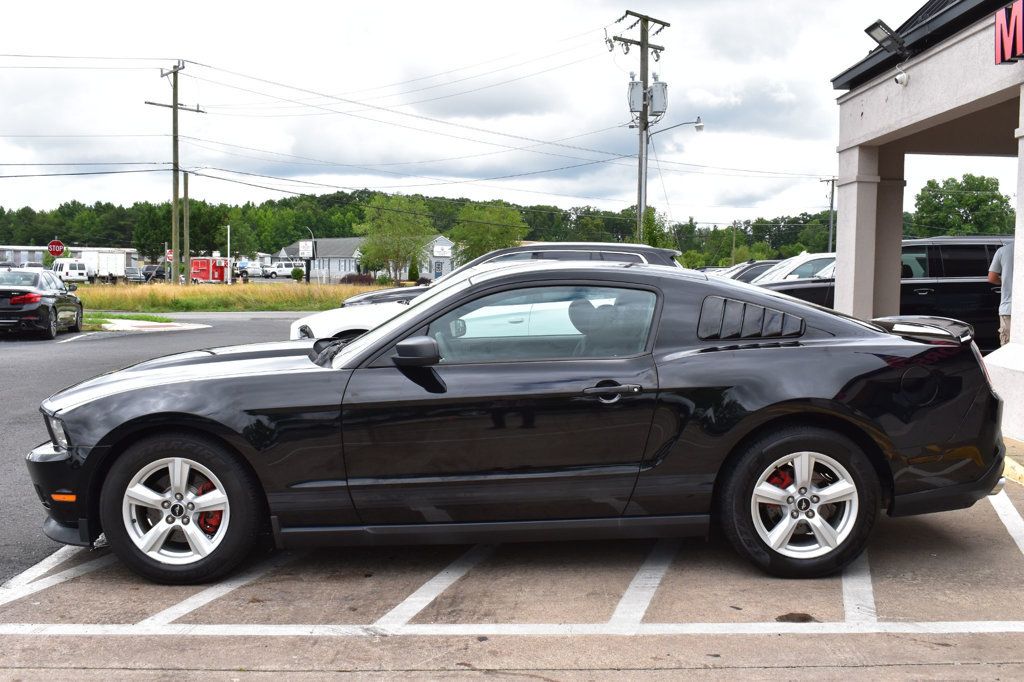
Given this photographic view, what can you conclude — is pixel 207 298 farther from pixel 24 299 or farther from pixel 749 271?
pixel 749 271

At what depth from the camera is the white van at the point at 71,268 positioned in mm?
71150

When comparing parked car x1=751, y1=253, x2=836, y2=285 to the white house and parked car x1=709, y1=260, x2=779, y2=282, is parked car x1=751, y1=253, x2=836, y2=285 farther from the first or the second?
the white house

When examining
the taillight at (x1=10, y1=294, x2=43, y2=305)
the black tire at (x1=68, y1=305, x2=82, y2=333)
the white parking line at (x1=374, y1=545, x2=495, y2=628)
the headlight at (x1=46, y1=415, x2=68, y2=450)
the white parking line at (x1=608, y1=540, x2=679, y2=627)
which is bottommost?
the white parking line at (x1=374, y1=545, x2=495, y2=628)

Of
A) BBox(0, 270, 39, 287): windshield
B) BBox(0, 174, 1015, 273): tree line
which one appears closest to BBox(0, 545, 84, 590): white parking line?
BBox(0, 270, 39, 287): windshield

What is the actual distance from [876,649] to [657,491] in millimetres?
1187

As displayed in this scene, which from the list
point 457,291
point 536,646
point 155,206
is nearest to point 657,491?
point 536,646

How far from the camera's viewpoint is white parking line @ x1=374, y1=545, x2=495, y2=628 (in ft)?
13.9

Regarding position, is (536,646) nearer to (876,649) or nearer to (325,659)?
(325,659)

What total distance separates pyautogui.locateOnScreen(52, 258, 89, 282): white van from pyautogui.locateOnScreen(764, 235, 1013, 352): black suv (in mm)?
65735

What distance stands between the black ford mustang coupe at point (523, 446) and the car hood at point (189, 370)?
→ 0.05 metres

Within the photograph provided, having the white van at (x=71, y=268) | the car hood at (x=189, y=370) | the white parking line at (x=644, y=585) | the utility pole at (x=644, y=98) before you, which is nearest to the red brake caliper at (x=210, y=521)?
the car hood at (x=189, y=370)

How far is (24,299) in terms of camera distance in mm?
19203

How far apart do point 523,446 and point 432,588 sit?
81cm

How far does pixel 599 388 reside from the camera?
15.0 feet
